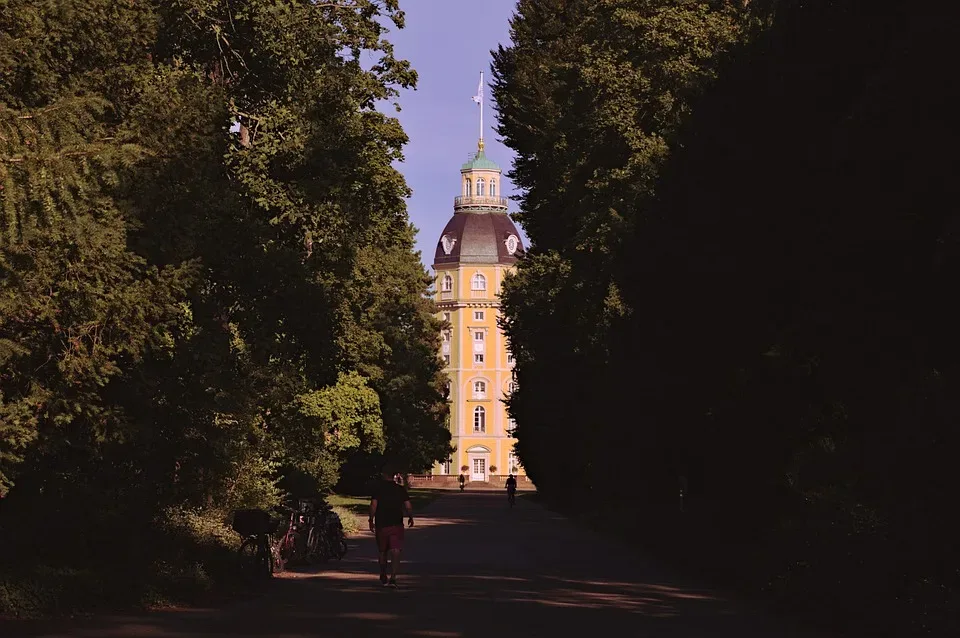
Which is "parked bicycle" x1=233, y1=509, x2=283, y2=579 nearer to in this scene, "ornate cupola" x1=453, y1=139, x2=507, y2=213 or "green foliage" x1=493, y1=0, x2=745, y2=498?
"green foliage" x1=493, y1=0, x2=745, y2=498

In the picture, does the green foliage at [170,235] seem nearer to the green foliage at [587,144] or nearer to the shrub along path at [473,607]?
the shrub along path at [473,607]

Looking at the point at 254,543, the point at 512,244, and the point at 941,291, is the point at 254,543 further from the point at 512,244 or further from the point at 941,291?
the point at 512,244

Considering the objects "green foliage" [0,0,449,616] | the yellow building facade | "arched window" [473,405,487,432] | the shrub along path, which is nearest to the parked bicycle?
the shrub along path

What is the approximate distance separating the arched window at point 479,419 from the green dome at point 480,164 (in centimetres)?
2454

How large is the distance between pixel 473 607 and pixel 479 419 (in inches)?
5770

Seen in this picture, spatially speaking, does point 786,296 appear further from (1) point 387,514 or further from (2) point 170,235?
(2) point 170,235

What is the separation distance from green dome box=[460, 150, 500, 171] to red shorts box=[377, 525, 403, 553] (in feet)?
480

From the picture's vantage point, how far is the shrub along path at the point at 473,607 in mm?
16531

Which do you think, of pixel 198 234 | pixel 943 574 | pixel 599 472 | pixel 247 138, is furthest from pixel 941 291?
pixel 599 472

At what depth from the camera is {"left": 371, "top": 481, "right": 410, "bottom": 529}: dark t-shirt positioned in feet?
75.6

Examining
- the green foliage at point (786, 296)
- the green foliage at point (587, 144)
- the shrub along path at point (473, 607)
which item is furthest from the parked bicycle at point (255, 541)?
the green foliage at point (587, 144)

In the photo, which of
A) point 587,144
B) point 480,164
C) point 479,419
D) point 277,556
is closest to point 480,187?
point 480,164

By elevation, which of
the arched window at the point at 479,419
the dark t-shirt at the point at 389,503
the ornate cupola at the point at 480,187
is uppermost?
the ornate cupola at the point at 480,187

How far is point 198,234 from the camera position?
2098cm
